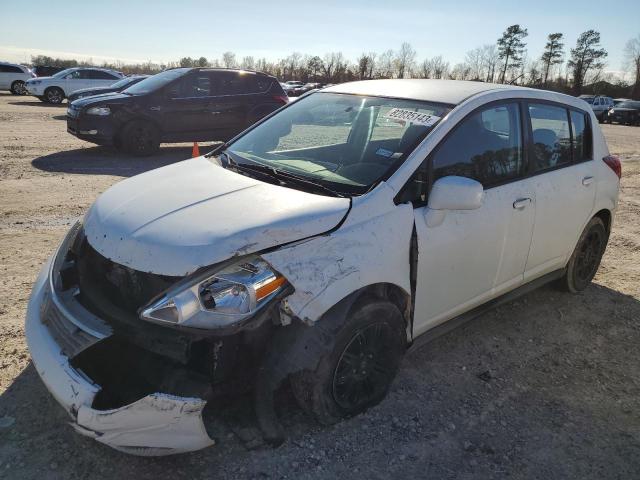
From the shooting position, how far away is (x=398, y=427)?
2.88 meters

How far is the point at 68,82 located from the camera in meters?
23.6

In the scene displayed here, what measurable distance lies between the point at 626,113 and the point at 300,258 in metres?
36.3

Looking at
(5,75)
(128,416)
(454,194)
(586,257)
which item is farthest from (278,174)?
(5,75)

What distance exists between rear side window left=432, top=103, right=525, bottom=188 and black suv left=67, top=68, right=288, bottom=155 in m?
8.62

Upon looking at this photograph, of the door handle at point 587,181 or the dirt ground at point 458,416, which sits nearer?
the dirt ground at point 458,416

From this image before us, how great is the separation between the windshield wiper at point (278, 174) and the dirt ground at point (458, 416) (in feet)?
3.94

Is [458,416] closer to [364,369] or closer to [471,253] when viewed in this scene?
[364,369]

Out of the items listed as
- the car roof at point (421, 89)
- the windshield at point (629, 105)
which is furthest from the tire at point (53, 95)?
the windshield at point (629, 105)

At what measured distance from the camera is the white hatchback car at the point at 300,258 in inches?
90.3

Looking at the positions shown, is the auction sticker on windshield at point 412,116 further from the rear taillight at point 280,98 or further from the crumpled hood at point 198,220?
the rear taillight at point 280,98

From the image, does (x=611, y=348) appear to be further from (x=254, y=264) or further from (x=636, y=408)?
(x=254, y=264)

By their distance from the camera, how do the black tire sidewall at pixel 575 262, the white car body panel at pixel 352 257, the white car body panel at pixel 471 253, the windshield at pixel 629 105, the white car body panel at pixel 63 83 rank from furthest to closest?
1. the windshield at pixel 629 105
2. the white car body panel at pixel 63 83
3. the black tire sidewall at pixel 575 262
4. the white car body panel at pixel 471 253
5. the white car body panel at pixel 352 257

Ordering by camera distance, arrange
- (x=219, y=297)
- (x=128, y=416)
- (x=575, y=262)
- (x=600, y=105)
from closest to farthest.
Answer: (x=128, y=416), (x=219, y=297), (x=575, y=262), (x=600, y=105)

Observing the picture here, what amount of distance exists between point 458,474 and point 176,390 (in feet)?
4.67
